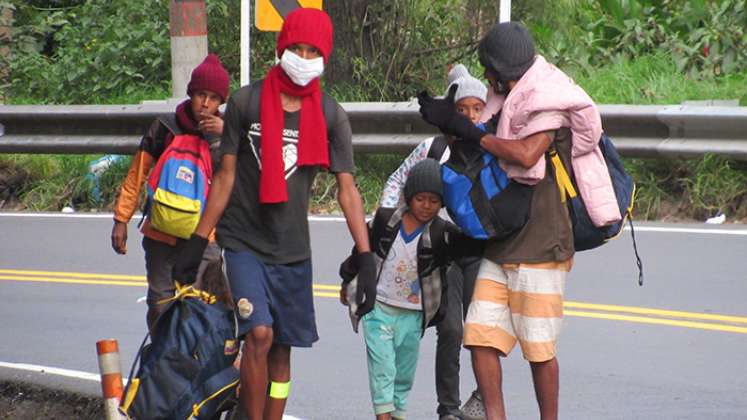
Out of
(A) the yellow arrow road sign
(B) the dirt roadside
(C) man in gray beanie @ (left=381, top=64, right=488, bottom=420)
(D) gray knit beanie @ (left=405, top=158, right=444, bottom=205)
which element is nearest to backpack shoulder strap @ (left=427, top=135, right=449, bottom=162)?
(C) man in gray beanie @ (left=381, top=64, right=488, bottom=420)

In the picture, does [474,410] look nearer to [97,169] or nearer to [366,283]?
[366,283]

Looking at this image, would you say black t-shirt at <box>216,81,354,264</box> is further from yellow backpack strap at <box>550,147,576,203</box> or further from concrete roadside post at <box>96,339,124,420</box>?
yellow backpack strap at <box>550,147,576,203</box>

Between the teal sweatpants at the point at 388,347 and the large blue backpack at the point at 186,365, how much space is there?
693 mm

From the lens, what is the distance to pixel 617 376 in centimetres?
840

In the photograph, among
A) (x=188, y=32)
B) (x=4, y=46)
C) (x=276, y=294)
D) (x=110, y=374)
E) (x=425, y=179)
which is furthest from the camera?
(x=4, y=46)

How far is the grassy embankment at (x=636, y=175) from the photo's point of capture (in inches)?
495

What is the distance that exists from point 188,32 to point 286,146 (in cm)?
863

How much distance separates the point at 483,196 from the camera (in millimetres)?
6301

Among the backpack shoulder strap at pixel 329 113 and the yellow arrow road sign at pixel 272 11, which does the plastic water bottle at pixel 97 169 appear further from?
the backpack shoulder strap at pixel 329 113

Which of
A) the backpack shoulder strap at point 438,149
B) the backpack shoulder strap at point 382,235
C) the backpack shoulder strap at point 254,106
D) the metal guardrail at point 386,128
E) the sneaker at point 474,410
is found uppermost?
the backpack shoulder strap at point 254,106

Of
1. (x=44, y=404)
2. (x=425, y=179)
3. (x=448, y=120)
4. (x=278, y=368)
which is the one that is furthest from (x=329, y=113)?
(x=44, y=404)

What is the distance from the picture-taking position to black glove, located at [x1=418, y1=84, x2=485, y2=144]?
6.23 meters

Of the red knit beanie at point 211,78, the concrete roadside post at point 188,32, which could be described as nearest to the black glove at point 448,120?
the red knit beanie at point 211,78

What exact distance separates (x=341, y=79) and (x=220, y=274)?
8.26m
